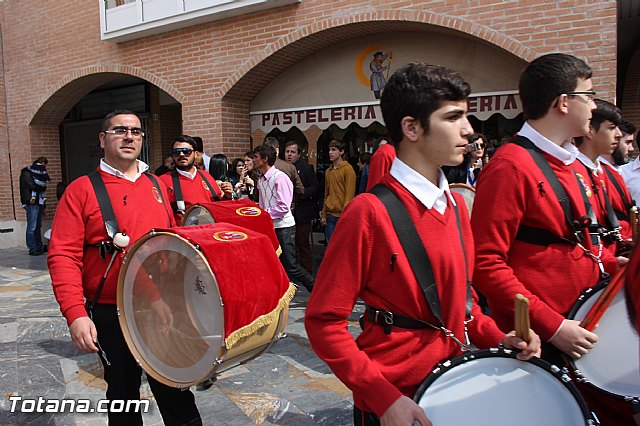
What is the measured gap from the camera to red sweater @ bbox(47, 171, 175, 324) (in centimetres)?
264

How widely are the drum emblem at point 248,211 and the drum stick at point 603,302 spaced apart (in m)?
2.38

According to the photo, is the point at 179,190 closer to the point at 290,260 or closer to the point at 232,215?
the point at 232,215

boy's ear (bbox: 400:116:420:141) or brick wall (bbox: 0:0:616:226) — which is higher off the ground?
brick wall (bbox: 0:0:616:226)

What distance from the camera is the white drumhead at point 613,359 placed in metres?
1.88

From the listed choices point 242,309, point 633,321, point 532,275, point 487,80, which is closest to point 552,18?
point 487,80

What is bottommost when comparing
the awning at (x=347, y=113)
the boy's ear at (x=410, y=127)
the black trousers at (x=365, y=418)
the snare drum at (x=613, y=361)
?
the black trousers at (x=365, y=418)

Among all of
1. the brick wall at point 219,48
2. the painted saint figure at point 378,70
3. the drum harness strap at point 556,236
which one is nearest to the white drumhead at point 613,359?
the drum harness strap at point 556,236

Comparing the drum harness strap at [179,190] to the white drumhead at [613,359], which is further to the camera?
the drum harness strap at [179,190]

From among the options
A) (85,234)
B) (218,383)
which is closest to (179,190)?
(218,383)

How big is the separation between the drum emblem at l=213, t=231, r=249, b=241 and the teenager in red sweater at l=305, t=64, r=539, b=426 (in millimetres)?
759

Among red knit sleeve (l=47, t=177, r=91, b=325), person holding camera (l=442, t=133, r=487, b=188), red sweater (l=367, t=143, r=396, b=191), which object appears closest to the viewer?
red knit sleeve (l=47, t=177, r=91, b=325)

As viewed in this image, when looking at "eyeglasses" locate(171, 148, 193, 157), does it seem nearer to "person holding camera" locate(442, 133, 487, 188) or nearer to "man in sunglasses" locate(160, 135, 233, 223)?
"man in sunglasses" locate(160, 135, 233, 223)

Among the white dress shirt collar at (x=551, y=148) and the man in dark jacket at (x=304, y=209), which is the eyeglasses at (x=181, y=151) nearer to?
the man in dark jacket at (x=304, y=209)

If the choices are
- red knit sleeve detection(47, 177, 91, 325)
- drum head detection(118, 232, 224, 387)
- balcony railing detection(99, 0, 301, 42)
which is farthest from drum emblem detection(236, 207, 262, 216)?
balcony railing detection(99, 0, 301, 42)
